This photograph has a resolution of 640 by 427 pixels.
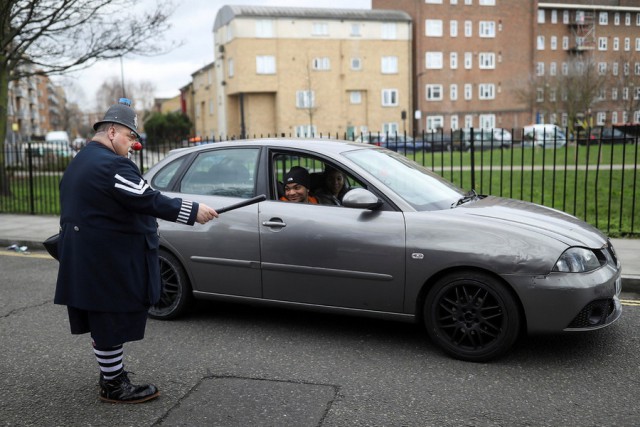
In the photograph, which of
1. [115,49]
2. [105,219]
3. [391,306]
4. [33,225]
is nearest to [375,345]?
[391,306]

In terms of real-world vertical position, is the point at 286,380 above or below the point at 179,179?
below

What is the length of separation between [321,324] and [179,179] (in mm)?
1901

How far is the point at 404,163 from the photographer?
219 inches

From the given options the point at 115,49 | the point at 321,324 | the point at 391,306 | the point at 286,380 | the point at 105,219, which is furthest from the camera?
the point at 115,49

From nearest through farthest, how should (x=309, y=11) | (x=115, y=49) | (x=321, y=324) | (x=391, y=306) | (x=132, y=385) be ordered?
(x=132, y=385) → (x=391, y=306) → (x=321, y=324) → (x=115, y=49) → (x=309, y=11)

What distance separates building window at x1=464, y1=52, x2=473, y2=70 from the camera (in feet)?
200

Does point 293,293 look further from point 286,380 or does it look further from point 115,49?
point 115,49

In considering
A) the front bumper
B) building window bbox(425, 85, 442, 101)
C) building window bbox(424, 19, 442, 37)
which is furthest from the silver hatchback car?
building window bbox(424, 19, 442, 37)

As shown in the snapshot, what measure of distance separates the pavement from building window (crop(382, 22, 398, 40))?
49.0 m

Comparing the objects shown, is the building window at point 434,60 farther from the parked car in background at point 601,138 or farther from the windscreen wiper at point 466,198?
the windscreen wiper at point 466,198

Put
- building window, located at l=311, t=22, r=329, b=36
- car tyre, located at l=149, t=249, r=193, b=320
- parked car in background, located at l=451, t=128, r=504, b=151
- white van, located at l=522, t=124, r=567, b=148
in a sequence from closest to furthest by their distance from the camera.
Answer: car tyre, located at l=149, t=249, r=193, b=320, white van, located at l=522, t=124, r=567, b=148, parked car in background, located at l=451, t=128, r=504, b=151, building window, located at l=311, t=22, r=329, b=36

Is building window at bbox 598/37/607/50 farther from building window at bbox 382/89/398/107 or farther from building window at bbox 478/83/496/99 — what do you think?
building window at bbox 478/83/496/99

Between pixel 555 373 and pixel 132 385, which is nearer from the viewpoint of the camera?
pixel 132 385

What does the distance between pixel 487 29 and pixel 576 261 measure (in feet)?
203
